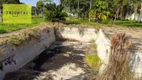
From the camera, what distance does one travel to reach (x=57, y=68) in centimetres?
915

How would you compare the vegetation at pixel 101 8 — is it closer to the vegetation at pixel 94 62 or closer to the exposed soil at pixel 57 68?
the exposed soil at pixel 57 68

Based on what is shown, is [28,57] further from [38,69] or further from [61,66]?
[61,66]

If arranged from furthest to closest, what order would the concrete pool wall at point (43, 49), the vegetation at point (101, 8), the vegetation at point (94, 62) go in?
the vegetation at point (101, 8) → the vegetation at point (94, 62) → the concrete pool wall at point (43, 49)

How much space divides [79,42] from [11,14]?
13879 mm

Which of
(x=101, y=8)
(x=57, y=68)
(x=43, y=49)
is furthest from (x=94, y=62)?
(x=101, y=8)

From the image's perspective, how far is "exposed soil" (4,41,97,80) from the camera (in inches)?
302

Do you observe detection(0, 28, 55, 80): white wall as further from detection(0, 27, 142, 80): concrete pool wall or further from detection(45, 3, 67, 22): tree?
detection(45, 3, 67, 22): tree

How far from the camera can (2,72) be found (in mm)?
6961

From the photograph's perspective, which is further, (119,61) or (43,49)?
(43,49)

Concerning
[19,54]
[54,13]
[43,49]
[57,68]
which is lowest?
[57,68]

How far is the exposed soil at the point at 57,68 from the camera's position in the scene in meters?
7.67

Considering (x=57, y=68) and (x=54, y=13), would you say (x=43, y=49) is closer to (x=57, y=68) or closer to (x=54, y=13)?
(x=57, y=68)

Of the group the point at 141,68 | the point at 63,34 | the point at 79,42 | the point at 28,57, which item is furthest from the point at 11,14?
the point at 141,68

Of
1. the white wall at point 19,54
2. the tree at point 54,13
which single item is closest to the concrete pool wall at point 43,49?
the white wall at point 19,54
